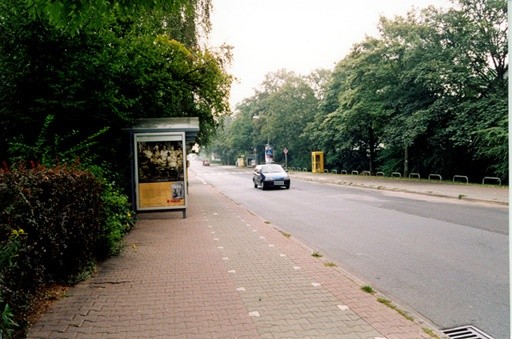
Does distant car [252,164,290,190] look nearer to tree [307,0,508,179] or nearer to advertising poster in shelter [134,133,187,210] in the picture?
tree [307,0,508,179]

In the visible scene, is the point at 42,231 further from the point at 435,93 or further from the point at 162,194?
the point at 435,93

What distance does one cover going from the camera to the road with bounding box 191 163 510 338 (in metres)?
5.21

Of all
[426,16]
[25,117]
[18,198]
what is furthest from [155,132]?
[426,16]

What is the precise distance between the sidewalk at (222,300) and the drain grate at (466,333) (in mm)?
264

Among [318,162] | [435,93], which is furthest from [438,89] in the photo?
[318,162]

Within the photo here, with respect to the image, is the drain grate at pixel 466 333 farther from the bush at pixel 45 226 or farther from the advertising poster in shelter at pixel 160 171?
the advertising poster in shelter at pixel 160 171

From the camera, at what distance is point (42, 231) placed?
200 inches

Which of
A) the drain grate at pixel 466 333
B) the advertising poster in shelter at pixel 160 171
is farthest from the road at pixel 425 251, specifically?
the advertising poster in shelter at pixel 160 171

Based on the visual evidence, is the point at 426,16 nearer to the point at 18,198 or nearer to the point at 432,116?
the point at 432,116

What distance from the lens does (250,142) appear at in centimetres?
7925

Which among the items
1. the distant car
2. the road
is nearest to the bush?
the road

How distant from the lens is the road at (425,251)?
5.21 meters

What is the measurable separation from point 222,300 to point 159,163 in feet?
26.3

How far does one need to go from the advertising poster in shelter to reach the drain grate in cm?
917
